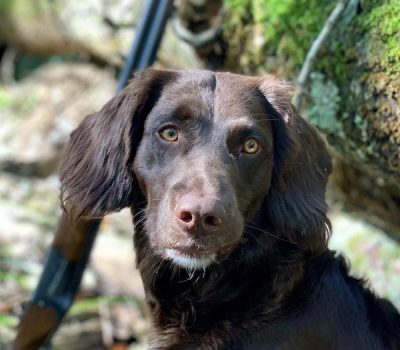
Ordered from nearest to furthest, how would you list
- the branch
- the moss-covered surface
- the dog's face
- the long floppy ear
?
the dog's face → the long floppy ear → the moss-covered surface → the branch

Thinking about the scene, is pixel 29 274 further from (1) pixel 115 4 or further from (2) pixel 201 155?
(2) pixel 201 155

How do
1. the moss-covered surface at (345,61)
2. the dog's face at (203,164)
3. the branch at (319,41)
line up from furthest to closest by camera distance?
the branch at (319,41) < the moss-covered surface at (345,61) < the dog's face at (203,164)

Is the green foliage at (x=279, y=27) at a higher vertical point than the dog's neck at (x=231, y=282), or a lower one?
higher

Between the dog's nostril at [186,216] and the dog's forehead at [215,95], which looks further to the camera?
the dog's forehead at [215,95]

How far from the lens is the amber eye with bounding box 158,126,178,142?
357cm

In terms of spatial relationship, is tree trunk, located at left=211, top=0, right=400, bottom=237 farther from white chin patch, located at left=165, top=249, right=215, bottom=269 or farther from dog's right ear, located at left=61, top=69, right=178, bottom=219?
white chin patch, located at left=165, top=249, right=215, bottom=269

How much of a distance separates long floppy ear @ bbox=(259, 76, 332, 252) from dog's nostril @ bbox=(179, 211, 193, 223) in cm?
65

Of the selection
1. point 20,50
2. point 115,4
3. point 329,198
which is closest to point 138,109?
point 115,4

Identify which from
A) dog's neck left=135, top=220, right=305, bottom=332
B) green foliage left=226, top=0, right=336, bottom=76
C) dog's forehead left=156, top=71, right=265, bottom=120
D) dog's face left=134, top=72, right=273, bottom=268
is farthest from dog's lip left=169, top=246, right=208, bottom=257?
green foliage left=226, top=0, right=336, bottom=76

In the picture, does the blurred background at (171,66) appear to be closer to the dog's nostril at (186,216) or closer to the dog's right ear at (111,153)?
the dog's right ear at (111,153)

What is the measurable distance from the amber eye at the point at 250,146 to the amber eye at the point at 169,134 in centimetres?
31

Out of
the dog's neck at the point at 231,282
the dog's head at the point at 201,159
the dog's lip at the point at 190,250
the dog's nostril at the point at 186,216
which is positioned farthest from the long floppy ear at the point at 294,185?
the dog's nostril at the point at 186,216

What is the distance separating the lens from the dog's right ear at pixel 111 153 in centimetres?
373

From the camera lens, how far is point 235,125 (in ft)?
11.7
